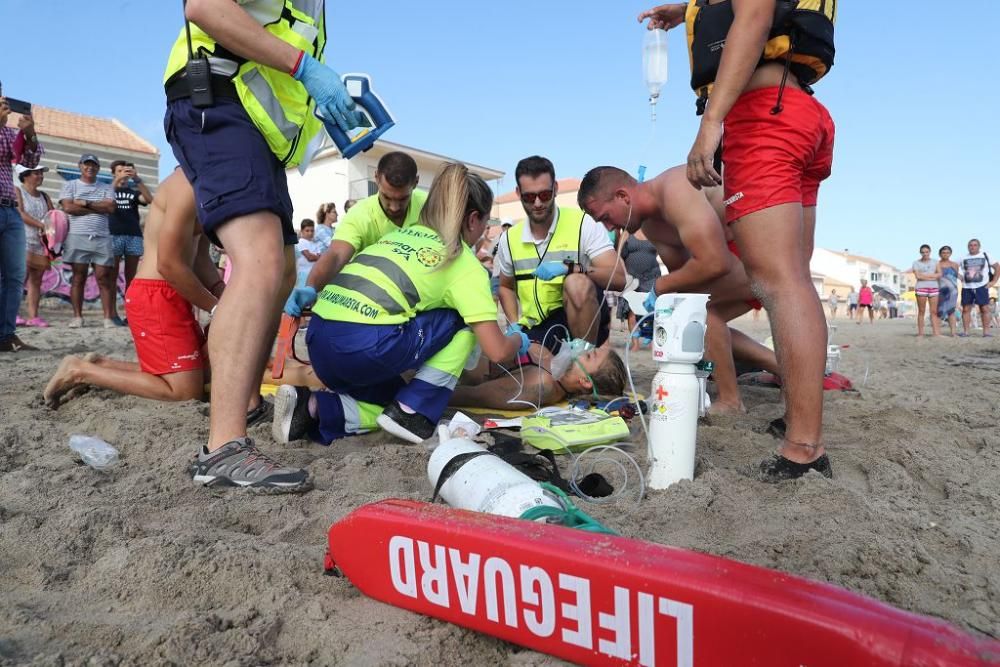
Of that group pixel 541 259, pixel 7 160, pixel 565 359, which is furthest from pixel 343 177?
pixel 565 359

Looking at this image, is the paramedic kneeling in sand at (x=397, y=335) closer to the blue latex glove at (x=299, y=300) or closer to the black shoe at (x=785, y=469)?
the blue latex glove at (x=299, y=300)

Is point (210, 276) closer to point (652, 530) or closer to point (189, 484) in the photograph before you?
point (189, 484)

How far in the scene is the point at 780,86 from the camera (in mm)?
1928

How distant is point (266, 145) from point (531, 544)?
5.42ft

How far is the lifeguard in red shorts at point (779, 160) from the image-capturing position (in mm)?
1863

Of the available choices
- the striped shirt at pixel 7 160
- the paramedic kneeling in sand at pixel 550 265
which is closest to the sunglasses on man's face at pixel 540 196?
the paramedic kneeling in sand at pixel 550 265

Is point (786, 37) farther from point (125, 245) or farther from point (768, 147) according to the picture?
point (125, 245)

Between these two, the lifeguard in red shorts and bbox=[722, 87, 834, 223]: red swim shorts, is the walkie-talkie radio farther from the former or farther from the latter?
bbox=[722, 87, 834, 223]: red swim shorts

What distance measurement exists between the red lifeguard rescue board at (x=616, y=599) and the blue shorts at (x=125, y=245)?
22.0ft

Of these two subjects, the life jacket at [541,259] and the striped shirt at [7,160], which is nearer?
the life jacket at [541,259]

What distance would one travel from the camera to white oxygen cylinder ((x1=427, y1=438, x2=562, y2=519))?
1.36 meters

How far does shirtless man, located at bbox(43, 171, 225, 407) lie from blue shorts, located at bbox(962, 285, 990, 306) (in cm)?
1312

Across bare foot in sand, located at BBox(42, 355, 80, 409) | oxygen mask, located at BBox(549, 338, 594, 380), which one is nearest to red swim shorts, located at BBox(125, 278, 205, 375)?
bare foot in sand, located at BBox(42, 355, 80, 409)

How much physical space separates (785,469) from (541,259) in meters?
2.54
